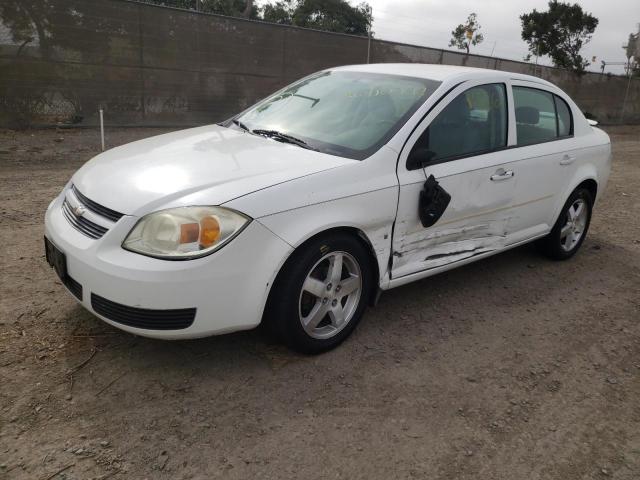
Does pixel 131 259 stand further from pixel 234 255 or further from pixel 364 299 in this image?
pixel 364 299

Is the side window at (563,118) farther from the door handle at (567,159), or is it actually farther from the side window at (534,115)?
the door handle at (567,159)

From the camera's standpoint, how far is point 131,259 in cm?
267

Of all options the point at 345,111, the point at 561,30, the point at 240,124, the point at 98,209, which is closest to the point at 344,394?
the point at 98,209

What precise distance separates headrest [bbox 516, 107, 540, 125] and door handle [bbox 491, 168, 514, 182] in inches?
18.8

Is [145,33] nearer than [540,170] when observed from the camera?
No

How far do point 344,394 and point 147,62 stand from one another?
1027 cm

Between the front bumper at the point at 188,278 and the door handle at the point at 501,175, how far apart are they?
1.87 meters

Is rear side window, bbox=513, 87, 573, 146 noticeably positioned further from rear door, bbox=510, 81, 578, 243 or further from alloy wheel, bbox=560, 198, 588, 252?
alloy wheel, bbox=560, 198, 588, 252

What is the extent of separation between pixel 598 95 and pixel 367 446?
904 inches

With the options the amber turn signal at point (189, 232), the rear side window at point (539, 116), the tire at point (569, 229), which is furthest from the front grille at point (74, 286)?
the tire at point (569, 229)

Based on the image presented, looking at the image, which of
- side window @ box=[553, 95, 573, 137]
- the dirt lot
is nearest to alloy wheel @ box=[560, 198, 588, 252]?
side window @ box=[553, 95, 573, 137]

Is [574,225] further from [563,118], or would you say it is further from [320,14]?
[320,14]

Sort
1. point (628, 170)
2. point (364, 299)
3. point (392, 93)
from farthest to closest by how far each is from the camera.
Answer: point (628, 170)
point (392, 93)
point (364, 299)

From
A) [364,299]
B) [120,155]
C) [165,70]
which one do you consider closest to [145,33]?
[165,70]
